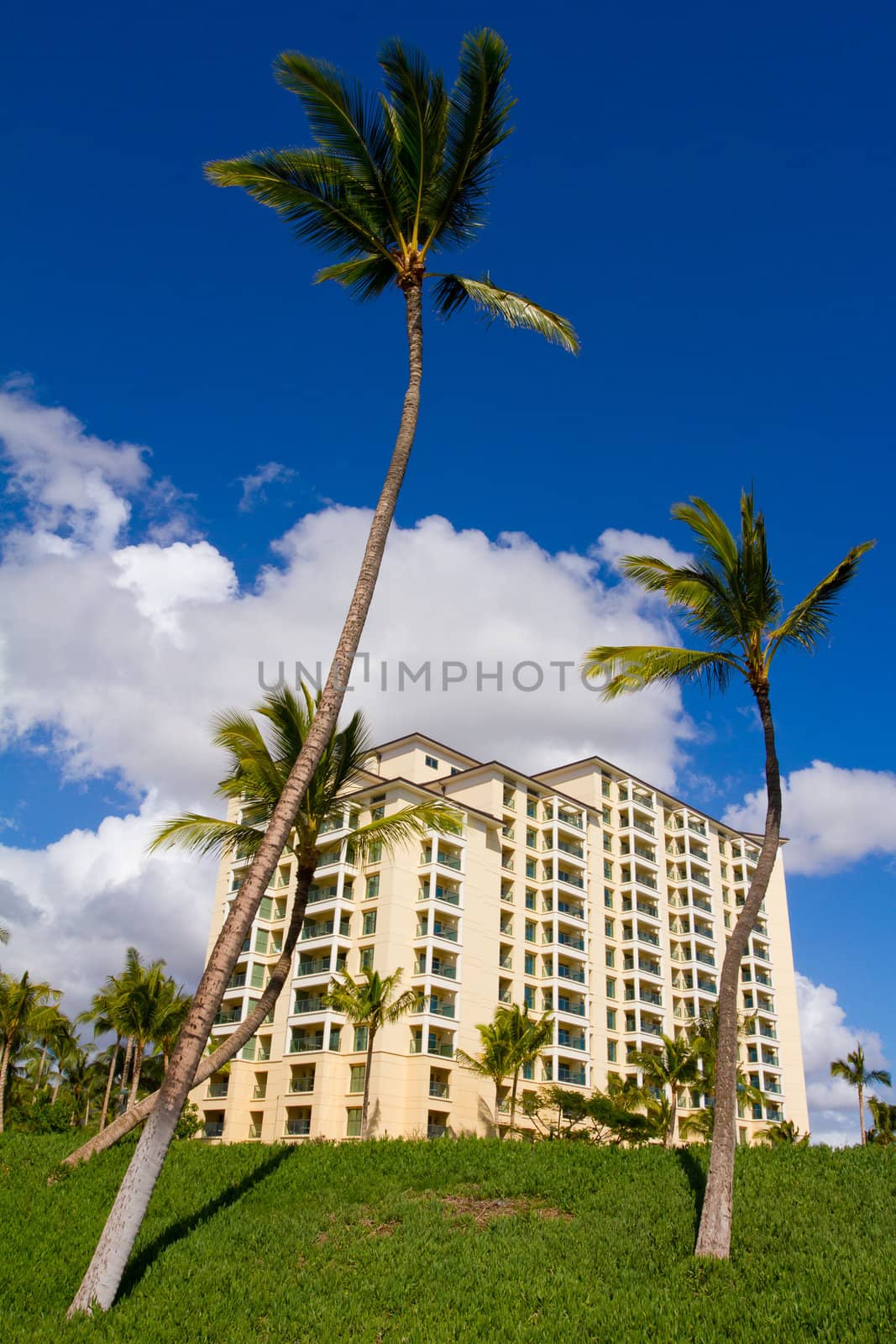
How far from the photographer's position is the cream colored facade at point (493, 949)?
167 feet

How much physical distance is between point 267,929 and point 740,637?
4458cm

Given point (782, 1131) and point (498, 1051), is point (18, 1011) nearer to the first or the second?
point (498, 1051)

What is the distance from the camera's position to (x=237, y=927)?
1333 centimetres

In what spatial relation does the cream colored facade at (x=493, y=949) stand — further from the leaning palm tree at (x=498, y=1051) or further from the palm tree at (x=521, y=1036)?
the palm tree at (x=521, y=1036)

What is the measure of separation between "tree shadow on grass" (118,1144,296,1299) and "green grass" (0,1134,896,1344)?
0.16 ft

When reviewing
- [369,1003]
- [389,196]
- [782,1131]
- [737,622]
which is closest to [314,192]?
[389,196]

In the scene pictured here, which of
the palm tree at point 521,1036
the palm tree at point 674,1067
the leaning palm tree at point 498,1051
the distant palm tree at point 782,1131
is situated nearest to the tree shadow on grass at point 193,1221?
the leaning palm tree at point 498,1051

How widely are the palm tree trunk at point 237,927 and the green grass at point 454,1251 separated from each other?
666mm

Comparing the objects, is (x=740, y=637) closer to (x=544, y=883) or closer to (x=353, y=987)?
(x=353, y=987)

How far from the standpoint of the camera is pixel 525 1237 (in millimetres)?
14719

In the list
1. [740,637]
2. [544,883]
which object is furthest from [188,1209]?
[544,883]

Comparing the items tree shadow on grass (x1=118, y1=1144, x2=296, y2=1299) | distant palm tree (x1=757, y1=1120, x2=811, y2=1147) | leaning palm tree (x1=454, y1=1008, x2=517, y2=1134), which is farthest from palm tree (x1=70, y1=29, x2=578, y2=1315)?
distant palm tree (x1=757, y1=1120, x2=811, y2=1147)

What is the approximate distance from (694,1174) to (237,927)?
10131mm

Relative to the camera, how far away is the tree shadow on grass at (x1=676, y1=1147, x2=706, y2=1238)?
1544 cm
